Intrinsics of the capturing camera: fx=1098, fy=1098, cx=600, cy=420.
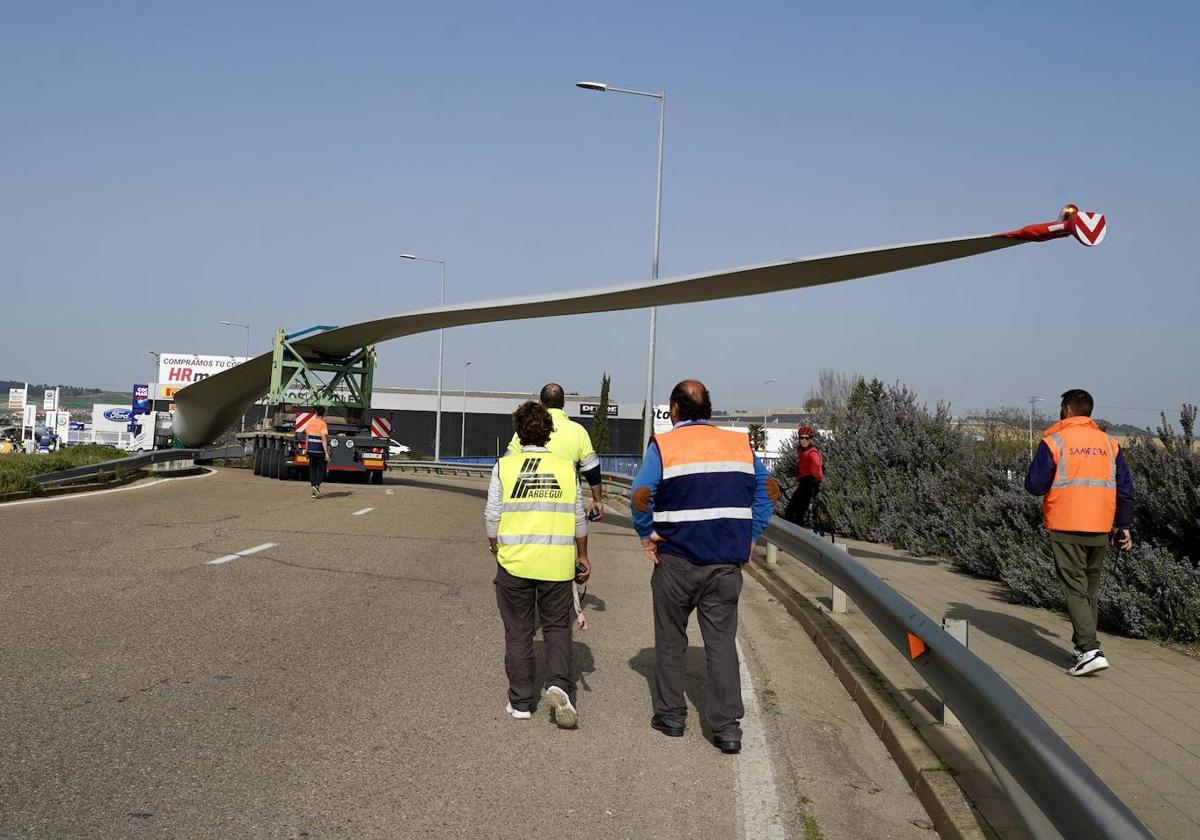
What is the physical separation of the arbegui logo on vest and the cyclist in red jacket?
392 inches

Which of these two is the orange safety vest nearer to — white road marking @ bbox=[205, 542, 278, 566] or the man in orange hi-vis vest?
the man in orange hi-vis vest

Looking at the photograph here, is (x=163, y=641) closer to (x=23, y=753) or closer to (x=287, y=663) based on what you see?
(x=287, y=663)

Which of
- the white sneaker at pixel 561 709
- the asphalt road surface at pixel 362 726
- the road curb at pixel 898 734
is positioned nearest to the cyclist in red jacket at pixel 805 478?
the asphalt road surface at pixel 362 726

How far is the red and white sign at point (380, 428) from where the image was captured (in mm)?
28891

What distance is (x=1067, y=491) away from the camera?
24.1 feet

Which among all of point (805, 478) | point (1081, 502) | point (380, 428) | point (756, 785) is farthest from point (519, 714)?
point (380, 428)

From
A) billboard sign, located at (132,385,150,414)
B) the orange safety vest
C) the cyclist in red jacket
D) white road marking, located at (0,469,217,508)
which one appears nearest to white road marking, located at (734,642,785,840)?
the orange safety vest

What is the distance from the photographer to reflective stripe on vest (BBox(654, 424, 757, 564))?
584 cm

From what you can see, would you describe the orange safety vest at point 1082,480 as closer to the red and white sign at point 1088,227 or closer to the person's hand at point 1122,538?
the person's hand at point 1122,538

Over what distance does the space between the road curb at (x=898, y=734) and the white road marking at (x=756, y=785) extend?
2.10ft

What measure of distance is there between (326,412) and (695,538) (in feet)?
80.5

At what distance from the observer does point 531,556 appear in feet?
20.0

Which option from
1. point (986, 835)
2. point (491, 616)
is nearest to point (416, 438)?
point (491, 616)

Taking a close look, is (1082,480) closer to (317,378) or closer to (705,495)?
(705,495)
